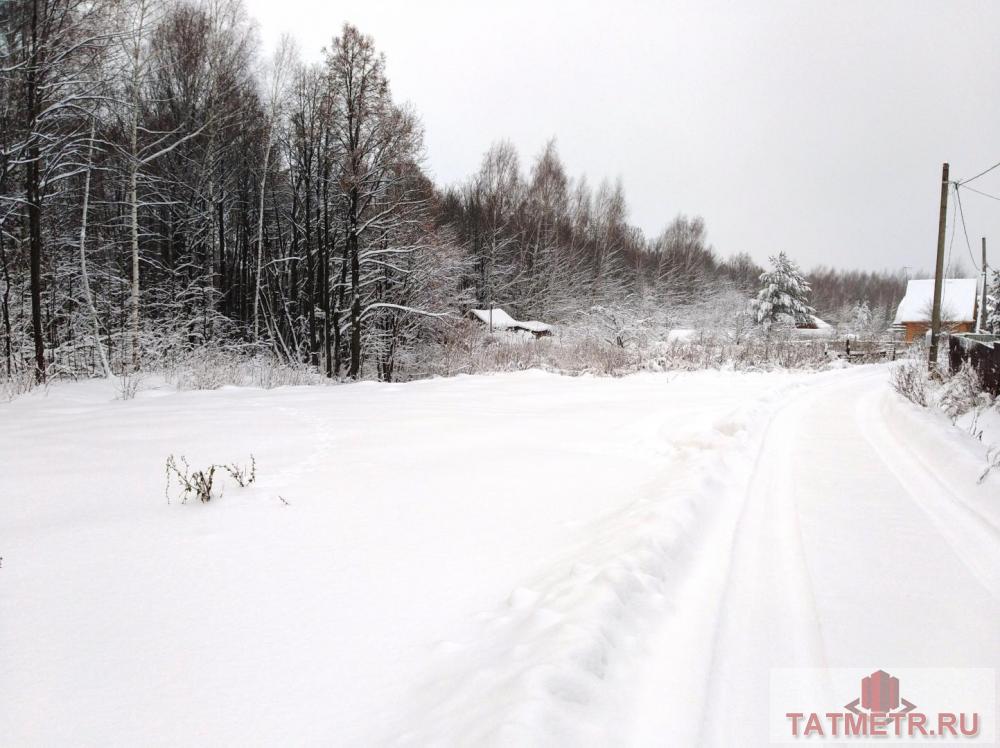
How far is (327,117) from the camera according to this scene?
15484 millimetres

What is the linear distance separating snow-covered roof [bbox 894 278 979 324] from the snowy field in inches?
1910

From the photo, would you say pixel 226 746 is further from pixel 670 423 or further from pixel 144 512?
pixel 670 423

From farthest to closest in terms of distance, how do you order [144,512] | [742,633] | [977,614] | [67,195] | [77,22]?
[67,195]
[77,22]
[144,512]
[977,614]
[742,633]

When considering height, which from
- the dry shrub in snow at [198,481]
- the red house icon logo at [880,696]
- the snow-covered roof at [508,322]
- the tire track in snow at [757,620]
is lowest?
the red house icon logo at [880,696]

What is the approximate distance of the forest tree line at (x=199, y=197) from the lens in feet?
34.8

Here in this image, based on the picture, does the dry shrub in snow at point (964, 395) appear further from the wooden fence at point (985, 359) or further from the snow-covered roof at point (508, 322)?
the snow-covered roof at point (508, 322)

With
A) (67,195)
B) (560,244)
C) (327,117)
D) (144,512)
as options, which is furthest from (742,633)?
(560,244)

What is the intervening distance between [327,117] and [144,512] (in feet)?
51.7

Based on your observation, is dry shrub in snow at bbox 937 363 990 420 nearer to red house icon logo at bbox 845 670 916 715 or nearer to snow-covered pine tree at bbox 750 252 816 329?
red house icon logo at bbox 845 670 916 715

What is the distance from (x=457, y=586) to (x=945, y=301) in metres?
55.8

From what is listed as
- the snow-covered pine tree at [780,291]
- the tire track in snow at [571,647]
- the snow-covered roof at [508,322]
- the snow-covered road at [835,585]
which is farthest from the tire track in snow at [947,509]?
the snow-covered pine tree at [780,291]

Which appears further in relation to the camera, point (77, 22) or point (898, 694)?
point (77, 22)

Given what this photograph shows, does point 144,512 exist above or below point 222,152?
below

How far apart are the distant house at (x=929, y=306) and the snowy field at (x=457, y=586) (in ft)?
157
